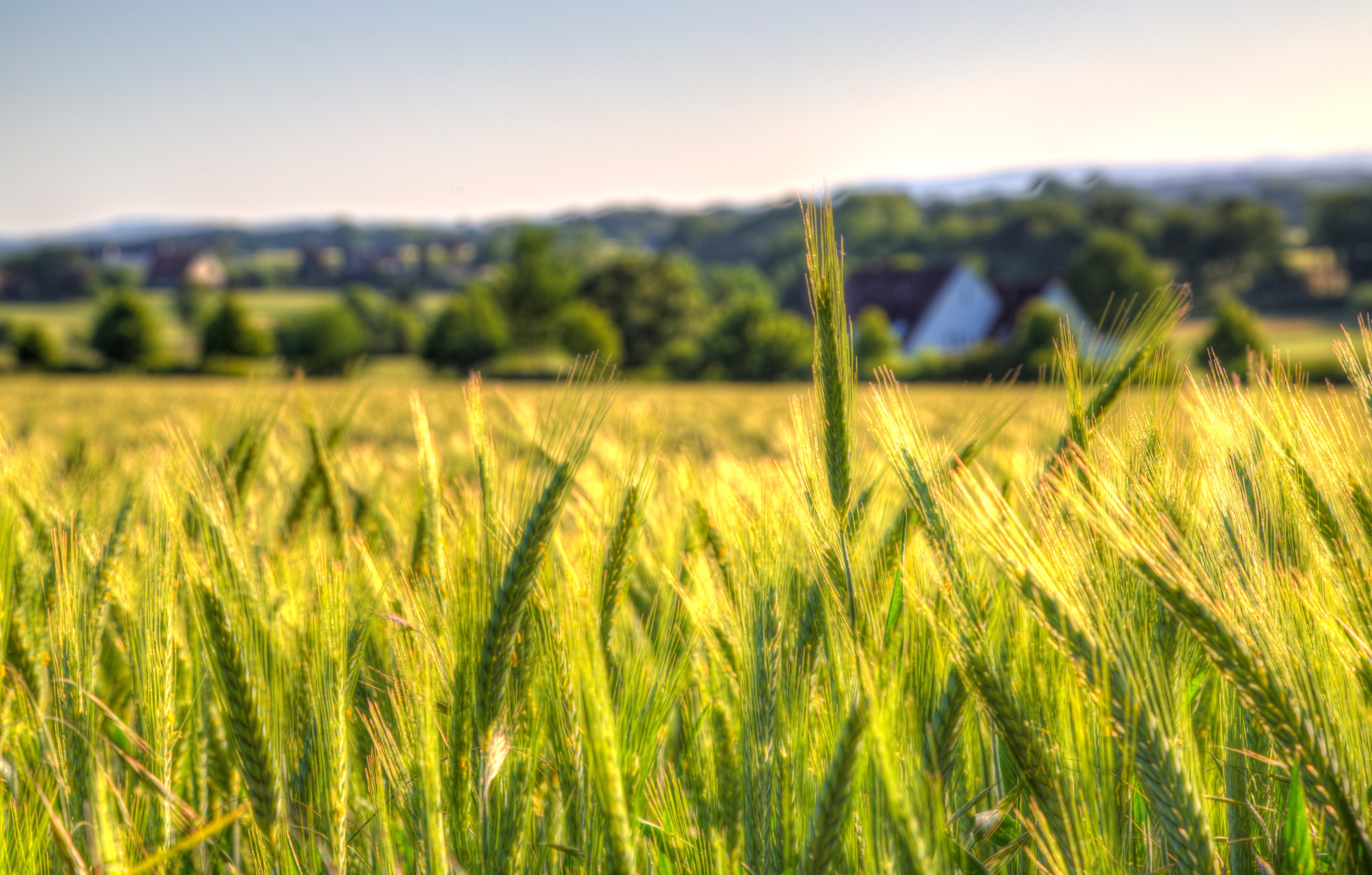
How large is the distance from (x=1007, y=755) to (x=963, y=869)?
251 millimetres

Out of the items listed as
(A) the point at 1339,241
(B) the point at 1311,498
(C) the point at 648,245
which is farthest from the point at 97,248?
(B) the point at 1311,498

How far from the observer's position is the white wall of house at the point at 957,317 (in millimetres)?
64562

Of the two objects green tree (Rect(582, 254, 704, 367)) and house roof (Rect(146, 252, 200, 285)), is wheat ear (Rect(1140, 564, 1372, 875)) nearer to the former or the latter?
green tree (Rect(582, 254, 704, 367))

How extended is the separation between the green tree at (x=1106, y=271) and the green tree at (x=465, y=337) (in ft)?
157

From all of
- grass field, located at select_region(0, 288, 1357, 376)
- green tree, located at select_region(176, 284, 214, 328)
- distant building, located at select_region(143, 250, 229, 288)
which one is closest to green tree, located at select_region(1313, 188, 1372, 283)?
grass field, located at select_region(0, 288, 1357, 376)

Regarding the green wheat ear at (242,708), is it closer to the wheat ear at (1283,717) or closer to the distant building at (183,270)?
the wheat ear at (1283,717)

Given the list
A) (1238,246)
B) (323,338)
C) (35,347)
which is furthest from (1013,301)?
(35,347)

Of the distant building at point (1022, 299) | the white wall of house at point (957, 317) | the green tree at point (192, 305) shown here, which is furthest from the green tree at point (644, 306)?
the green tree at point (192, 305)

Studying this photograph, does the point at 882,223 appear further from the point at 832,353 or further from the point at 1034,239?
the point at 832,353

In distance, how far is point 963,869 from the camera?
51.1 inches

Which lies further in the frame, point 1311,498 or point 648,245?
point 648,245

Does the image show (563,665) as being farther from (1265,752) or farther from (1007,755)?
(1265,752)

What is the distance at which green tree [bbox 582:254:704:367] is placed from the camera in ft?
257

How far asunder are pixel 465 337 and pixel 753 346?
21.6m
